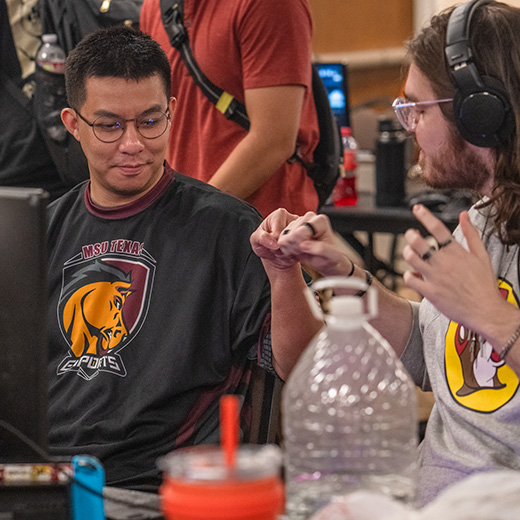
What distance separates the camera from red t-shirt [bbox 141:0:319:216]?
207 cm

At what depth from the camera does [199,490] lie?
0.72m

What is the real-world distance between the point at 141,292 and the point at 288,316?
0.30 m

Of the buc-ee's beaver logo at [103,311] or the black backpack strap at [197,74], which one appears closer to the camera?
the buc-ee's beaver logo at [103,311]

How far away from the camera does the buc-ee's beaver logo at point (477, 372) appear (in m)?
1.22

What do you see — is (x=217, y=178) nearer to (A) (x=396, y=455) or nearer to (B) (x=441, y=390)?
(B) (x=441, y=390)

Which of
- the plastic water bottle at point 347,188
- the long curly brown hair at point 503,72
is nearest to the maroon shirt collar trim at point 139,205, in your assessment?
the long curly brown hair at point 503,72

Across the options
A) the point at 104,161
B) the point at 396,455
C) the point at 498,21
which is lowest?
the point at 396,455

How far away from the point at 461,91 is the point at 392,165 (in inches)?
85.2

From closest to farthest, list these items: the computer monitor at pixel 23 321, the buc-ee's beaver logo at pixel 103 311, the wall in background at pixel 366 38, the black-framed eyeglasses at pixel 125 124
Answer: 1. the computer monitor at pixel 23 321
2. the buc-ee's beaver logo at pixel 103 311
3. the black-framed eyeglasses at pixel 125 124
4. the wall in background at pixel 366 38

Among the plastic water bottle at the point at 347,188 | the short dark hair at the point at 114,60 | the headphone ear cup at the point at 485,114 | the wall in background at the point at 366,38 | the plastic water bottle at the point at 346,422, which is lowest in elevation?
the plastic water bottle at the point at 346,422

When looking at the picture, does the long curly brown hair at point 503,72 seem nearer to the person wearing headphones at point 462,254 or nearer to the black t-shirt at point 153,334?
the person wearing headphones at point 462,254

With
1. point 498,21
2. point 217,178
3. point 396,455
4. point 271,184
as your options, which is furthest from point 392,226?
point 396,455

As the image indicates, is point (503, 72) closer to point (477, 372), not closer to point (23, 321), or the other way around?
point (477, 372)

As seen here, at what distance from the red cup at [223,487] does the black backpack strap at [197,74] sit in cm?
150
